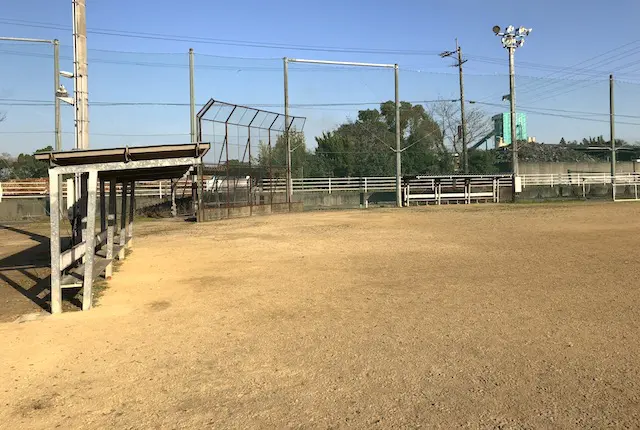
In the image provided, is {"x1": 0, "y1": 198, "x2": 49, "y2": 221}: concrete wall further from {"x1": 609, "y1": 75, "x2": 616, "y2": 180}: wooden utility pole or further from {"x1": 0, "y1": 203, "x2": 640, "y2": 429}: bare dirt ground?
{"x1": 609, "y1": 75, "x2": 616, "y2": 180}: wooden utility pole

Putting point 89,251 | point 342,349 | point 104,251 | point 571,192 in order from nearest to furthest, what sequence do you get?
point 342,349
point 89,251
point 104,251
point 571,192

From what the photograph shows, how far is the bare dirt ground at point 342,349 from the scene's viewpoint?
3343 mm

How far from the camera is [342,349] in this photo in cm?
455

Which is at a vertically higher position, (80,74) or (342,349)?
(80,74)

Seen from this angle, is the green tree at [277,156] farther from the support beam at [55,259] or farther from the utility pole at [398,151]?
the support beam at [55,259]

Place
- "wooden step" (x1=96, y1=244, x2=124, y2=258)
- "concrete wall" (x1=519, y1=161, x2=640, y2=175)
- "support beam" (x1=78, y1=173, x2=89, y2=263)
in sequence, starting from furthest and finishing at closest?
"concrete wall" (x1=519, y1=161, x2=640, y2=175)
"wooden step" (x1=96, y1=244, x2=124, y2=258)
"support beam" (x1=78, y1=173, x2=89, y2=263)

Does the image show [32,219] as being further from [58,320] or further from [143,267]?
[58,320]

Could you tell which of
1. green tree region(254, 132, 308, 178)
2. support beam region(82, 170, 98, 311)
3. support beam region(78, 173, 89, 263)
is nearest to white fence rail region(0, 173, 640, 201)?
green tree region(254, 132, 308, 178)

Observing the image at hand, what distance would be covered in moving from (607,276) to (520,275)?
3.99 ft

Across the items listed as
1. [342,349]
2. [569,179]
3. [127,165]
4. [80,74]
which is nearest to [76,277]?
[127,165]

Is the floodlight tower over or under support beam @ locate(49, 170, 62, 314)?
over

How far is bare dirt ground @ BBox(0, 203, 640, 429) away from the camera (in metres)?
3.34

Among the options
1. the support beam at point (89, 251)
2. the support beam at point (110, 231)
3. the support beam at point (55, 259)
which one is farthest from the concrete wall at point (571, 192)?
the support beam at point (55, 259)

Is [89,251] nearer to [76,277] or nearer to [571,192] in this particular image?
[76,277]
